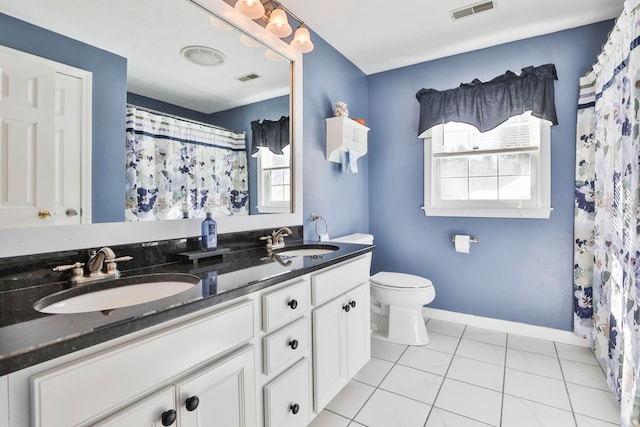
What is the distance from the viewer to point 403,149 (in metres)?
3.04

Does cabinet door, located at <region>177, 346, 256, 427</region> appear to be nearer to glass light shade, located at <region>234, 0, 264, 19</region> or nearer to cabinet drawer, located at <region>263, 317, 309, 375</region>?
cabinet drawer, located at <region>263, 317, 309, 375</region>

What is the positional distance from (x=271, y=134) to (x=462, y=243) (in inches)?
71.9

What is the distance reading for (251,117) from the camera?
1891 millimetres

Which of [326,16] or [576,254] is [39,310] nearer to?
[326,16]

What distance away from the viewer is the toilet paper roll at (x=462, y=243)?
2695 mm

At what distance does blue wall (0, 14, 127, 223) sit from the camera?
112 centimetres

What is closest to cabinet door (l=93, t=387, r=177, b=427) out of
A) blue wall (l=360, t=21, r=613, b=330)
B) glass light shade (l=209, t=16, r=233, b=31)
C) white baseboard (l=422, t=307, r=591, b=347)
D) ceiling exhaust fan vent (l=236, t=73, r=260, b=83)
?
ceiling exhaust fan vent (l=236, t=73, r=260, b=83)

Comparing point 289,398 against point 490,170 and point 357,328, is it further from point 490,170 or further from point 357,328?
point 490,170

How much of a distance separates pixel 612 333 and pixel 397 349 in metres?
1.28

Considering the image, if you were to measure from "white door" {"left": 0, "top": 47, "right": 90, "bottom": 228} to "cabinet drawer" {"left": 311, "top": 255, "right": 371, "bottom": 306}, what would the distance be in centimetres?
98

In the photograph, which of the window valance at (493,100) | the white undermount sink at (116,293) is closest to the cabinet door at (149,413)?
the white undermount sink at (116,293)

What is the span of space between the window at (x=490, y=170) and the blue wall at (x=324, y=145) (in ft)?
2.16

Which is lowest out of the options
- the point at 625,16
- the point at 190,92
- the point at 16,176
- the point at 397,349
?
the point at 397,349

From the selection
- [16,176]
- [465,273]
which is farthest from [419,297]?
[16,176]
